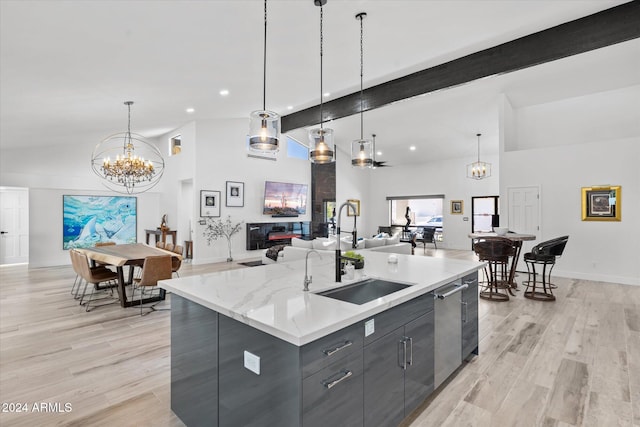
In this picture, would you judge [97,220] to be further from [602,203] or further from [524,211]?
[602,203]

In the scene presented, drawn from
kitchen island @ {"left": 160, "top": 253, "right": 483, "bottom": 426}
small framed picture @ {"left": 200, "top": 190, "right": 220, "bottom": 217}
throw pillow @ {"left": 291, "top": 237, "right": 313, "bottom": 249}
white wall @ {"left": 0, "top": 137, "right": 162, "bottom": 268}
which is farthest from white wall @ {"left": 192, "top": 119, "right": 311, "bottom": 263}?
kitchen island @ {"left": 160, "top": 253, "right": 483, "bottom": 426}

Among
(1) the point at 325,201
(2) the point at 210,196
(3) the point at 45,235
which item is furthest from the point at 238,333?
(1) the point at 325,201

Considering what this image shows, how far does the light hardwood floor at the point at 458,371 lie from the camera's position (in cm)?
211

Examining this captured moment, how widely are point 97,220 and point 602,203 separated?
11381 millimetres

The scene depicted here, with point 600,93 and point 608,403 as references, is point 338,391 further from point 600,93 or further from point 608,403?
point 600,93

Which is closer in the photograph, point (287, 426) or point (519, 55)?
point (287, 426)

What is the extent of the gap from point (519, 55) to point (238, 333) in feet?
18.3

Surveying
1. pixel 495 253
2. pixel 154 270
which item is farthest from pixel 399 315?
Answer: pixel 495 253

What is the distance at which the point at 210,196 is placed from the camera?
8.19 meters

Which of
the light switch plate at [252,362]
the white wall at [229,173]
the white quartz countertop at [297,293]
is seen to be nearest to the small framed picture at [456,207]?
the white wall at [229,173]

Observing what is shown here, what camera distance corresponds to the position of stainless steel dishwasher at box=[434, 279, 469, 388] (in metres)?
2.22

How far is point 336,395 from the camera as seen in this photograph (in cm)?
141

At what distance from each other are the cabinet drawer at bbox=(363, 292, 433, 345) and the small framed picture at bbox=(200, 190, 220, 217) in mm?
7006

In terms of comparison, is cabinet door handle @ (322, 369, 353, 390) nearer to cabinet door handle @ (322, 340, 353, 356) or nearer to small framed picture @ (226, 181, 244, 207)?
cabinet door handle @ (322, 340, 353, 356)
